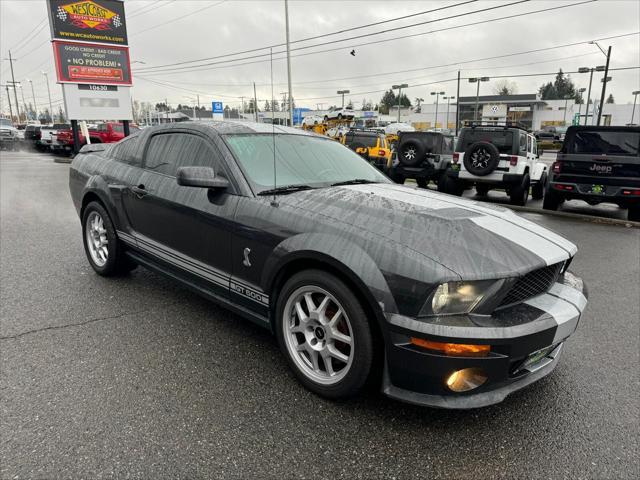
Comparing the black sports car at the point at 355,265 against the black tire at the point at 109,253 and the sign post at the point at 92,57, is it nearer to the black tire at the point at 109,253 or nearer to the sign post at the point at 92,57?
the black tire at the point at 109,253

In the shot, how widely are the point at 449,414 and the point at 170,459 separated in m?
1.50

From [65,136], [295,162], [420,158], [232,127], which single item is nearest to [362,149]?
[420,158]

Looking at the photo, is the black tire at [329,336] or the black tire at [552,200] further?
the black tire at [552,200]

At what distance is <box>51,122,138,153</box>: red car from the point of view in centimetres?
2138

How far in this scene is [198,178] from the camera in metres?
2.90

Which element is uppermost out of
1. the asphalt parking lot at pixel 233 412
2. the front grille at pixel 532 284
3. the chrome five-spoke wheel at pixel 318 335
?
the front grille at pixel 532 284

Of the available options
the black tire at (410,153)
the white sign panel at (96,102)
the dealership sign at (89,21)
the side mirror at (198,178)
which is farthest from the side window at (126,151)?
the dealership sign at (89,21)

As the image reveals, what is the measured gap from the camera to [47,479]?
1.96 metres

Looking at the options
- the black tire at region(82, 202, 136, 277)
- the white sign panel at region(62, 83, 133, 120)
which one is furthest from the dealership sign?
the black tire at region(82, 202, 136, 277)

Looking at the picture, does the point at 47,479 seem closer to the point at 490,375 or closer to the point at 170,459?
the point at 170,459

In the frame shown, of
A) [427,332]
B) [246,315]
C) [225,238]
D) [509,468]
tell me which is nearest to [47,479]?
[246,315]

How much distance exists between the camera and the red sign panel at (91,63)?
61.2 feet

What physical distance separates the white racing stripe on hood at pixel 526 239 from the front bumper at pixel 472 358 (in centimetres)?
28

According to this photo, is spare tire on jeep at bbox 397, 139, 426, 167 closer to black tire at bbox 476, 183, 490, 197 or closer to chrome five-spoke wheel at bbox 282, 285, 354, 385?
black tire at bbox 476, 183, 490, 197
